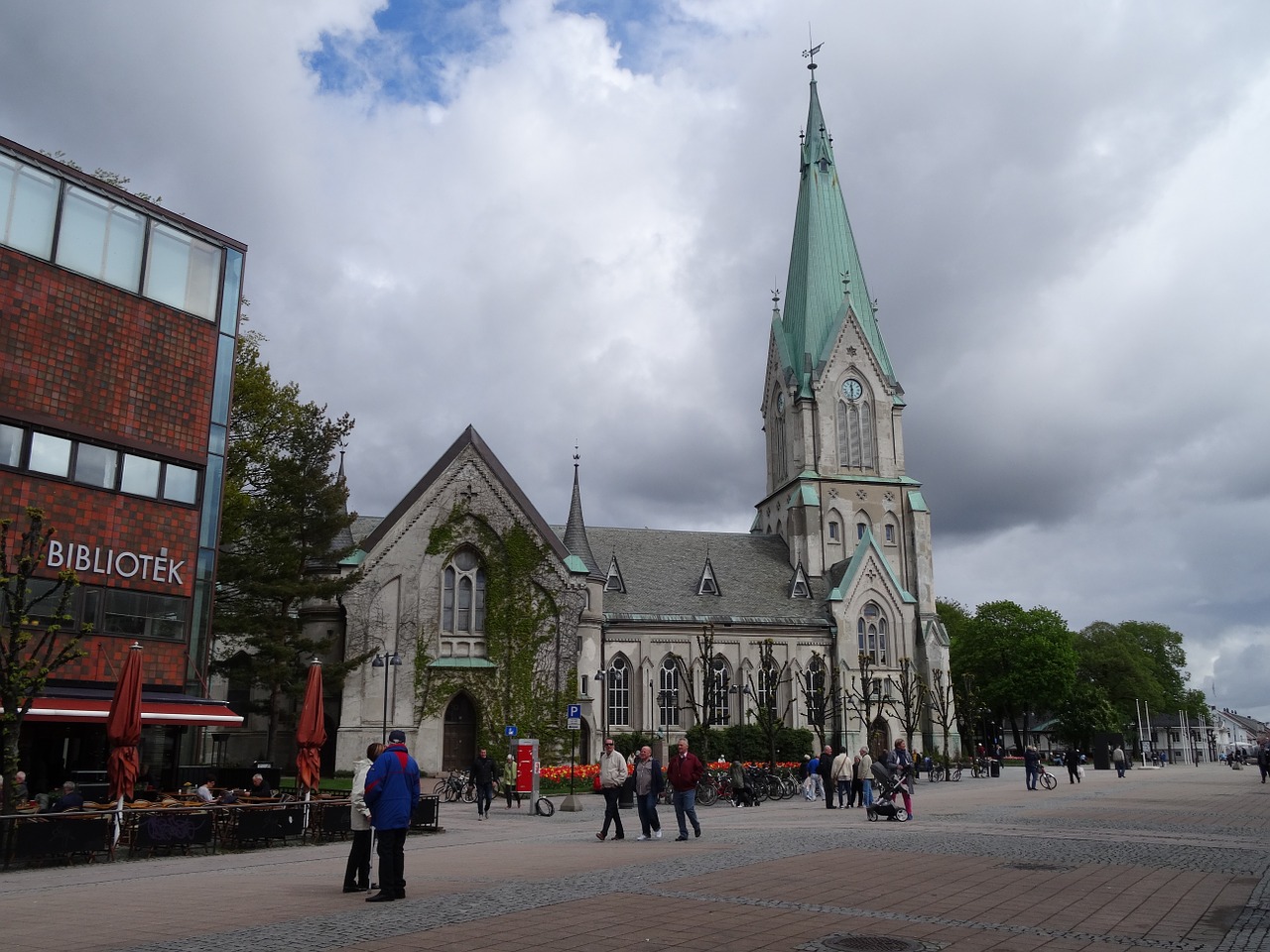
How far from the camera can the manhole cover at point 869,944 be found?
27.5ft

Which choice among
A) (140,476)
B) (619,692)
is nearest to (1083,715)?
(619,692)

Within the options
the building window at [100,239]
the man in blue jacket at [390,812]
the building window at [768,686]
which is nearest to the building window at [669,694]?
the building window at [768,686]

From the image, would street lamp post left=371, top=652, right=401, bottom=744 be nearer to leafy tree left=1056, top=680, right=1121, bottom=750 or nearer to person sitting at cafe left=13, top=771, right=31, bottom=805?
person sitting at cafe left=13, top=771, right=31, bottom=805

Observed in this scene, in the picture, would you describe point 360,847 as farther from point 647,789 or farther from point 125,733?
point 125,733

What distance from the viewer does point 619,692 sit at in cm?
5466

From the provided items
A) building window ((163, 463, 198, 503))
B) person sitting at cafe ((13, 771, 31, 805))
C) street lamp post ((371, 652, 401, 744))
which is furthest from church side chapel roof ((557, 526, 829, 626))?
person sitting at cafe ((13, 771, 31, 805))

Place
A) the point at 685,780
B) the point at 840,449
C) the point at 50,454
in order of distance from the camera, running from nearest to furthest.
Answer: the point at 685,780 < the point at 50,454 < the point at 840,449

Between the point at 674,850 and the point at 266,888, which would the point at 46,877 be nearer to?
the point at 266,888

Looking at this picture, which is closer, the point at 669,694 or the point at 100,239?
the point at 100,239

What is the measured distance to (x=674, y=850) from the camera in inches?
650

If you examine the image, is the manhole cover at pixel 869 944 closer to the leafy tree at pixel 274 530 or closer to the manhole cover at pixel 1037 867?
the manhole cover at pixel 1037 867

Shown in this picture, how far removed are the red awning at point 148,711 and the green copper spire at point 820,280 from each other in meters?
44.8

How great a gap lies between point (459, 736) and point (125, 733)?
26690mm

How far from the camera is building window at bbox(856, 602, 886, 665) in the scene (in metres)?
59.0
